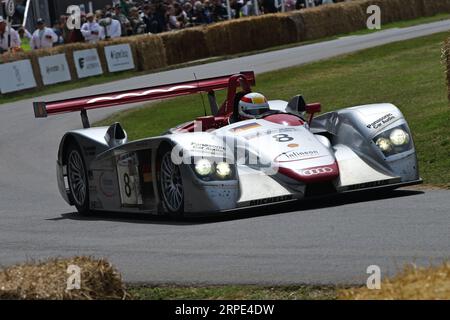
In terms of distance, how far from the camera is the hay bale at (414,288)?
5.13m

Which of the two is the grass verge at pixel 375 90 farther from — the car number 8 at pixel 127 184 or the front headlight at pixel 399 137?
the car number 8 at pixel 127 184

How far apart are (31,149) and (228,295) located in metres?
13.6

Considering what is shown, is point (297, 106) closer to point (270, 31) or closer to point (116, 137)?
point (116, 137)

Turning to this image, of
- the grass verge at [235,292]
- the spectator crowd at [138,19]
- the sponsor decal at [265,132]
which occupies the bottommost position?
the spectator crowd at [138,19]

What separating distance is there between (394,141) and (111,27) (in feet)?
70.2

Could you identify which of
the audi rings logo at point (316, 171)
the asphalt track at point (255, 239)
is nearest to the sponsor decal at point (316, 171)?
the audi rings logo at point (316, 171)

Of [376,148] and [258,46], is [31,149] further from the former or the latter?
[258,46]

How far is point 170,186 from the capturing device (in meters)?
10.9

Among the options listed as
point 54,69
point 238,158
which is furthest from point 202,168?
point 54,69

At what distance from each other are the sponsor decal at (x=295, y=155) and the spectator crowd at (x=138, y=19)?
18.8 metres

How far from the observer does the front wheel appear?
35.0ft

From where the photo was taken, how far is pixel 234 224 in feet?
32.6
